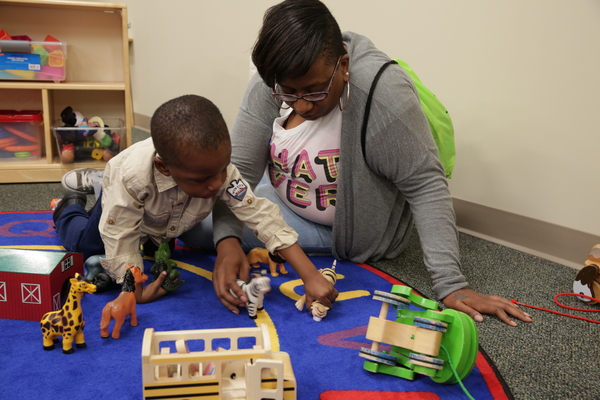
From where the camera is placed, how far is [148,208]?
1085 mm

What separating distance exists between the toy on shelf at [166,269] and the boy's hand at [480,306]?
57cm

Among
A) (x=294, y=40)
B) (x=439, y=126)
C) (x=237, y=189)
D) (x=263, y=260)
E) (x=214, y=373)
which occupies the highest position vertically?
(x=294, y=40)

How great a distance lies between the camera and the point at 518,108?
147cm

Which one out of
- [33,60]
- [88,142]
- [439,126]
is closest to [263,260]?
[439,126]

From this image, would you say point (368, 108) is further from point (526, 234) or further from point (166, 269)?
point (526, 234)

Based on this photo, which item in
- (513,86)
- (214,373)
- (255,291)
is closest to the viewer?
(214,373)

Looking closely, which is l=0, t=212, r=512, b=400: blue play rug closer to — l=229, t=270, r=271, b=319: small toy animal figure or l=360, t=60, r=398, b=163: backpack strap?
l=229, t=270, r=271, b=319: small toy animal figure

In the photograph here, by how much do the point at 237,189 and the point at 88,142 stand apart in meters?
1.22

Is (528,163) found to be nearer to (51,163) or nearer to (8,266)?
(8,266)

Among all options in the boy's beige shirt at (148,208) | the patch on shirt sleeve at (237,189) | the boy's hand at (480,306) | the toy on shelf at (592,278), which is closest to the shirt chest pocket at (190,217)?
the boy's beige shirt at (148,208)

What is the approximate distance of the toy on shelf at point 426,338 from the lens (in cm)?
76

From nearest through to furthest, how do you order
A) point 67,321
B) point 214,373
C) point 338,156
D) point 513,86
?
1. point 214,373
2. point 67,321
3. point 338,156
4. point 513,86

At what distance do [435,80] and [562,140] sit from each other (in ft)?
1.52

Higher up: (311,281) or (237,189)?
(237,189)
